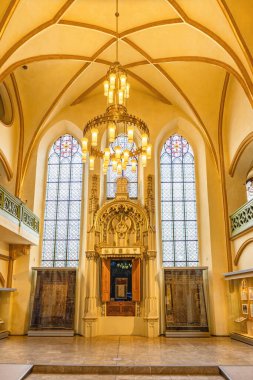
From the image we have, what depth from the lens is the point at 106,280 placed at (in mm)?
12203

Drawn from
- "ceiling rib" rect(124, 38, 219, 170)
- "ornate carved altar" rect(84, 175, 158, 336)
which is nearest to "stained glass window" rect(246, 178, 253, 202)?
"ceiling rib" rect(124, 38, 219, 170)

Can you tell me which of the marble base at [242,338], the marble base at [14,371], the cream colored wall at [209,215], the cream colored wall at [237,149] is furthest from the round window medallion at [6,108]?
the marble base at [242,338]

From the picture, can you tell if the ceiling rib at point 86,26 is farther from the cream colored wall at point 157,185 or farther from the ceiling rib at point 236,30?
the cream colored wall at point 157,185

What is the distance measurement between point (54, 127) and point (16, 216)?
4816mm

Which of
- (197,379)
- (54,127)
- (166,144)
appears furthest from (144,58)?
(197,379)

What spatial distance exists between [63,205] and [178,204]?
4515 mm

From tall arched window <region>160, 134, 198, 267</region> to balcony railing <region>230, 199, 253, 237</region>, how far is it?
165 cm

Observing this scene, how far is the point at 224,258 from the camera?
480 inches

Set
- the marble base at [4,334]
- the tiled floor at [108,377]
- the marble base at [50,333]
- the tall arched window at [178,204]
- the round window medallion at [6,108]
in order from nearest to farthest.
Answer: the tiled floor at [108,377]
the marble base at [4,334]
the marble base at [50,333]
the round window medallion at [6,108]
the tall arched window at [178,204]

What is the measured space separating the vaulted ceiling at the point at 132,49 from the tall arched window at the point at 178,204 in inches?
62.5

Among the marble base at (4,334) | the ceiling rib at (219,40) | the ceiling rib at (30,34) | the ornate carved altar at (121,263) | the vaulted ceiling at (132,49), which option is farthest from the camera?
the ornate carved altar at (121,263)

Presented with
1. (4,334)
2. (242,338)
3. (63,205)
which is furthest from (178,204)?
(4,334)

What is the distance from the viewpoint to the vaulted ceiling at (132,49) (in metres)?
8.91

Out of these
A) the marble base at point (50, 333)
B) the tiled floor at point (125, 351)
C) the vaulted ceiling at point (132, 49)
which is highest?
the vaulted ceiling at point (132, 49)
